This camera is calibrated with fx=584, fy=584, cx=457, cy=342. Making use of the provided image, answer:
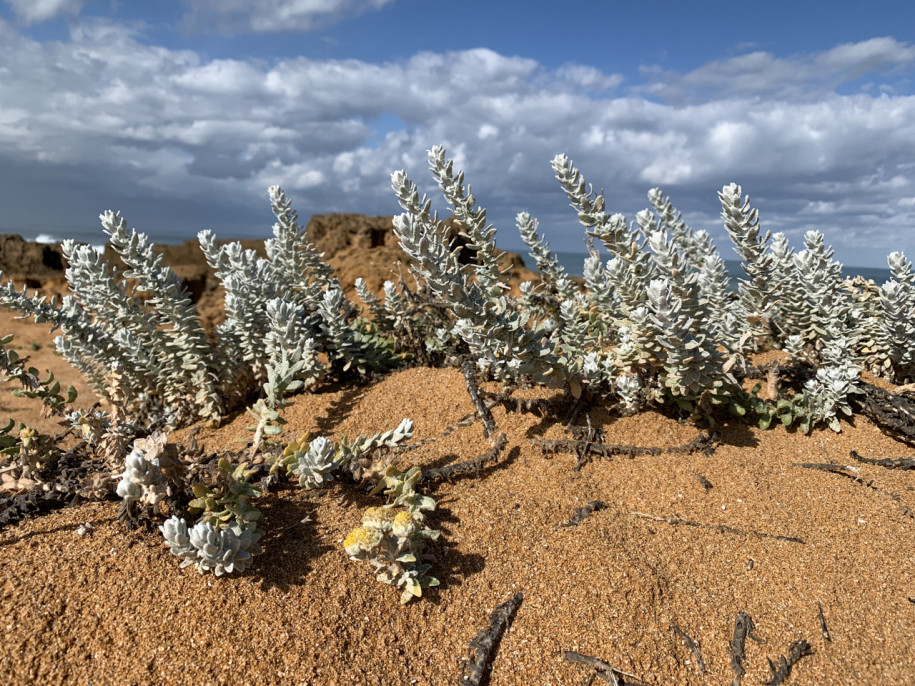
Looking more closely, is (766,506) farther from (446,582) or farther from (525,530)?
(446,582)

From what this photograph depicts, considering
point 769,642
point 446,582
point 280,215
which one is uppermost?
point 280,215

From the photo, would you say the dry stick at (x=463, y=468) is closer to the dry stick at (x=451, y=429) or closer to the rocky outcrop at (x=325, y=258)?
the dry stick at (x=451, y=429)

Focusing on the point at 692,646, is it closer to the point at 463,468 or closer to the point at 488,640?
the point at 488,640

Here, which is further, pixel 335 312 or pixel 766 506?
pixel 335 312

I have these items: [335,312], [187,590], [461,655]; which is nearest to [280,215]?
[335,312]

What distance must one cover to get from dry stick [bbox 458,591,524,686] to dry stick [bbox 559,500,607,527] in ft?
1.57

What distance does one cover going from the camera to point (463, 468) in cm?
280

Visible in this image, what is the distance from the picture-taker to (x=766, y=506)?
8.86ft

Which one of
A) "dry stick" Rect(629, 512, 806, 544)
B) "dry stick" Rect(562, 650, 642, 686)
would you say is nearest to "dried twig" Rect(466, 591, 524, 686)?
"dry stick" Rect(562, 650, 642, 686)

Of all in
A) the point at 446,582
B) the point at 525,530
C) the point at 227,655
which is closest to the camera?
the point at 227,655

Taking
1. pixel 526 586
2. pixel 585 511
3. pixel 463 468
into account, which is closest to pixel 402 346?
pixel 463 468

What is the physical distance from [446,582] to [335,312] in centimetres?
220

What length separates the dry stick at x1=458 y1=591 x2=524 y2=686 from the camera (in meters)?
1.86

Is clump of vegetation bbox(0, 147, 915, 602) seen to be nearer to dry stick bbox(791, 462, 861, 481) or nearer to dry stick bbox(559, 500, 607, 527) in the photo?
dry stick bbox(791, 462, 861, 481)
